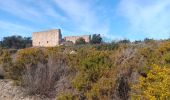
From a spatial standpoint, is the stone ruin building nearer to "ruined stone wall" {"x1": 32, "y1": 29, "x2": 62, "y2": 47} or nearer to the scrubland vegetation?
"ruined stone wall" {"x1": 32, "y1": 29, "x2": 62, "y2": 47}

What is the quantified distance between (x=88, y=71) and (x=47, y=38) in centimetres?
3632

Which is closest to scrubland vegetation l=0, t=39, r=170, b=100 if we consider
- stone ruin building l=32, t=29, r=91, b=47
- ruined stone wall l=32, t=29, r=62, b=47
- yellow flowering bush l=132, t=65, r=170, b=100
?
yellow flowering bush l=132, t=65, r=170, b=100

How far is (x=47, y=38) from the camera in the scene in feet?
153

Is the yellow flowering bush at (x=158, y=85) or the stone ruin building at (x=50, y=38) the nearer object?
the yellow flowering bush at (x=158, y=85)

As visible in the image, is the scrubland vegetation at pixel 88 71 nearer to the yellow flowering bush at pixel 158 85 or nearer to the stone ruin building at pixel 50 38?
the yellow flowering bush at pixel 158 85

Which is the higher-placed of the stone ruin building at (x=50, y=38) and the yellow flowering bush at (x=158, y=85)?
the stone ruin building at (x=50, y=38)

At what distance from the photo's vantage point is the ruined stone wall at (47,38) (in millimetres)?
43438

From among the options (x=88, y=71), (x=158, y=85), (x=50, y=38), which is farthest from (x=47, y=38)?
(x=158, y=85)

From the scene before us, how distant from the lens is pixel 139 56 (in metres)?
11.2

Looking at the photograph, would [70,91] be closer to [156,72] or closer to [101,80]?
[101,80]

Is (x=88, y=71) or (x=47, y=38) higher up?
(x=47, y=38)

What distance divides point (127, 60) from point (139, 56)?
0.37 metres

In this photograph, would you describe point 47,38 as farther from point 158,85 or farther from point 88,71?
point 158,85

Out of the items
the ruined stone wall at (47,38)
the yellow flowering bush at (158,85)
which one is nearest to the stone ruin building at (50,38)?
the ruined stone wall at (47,38)
